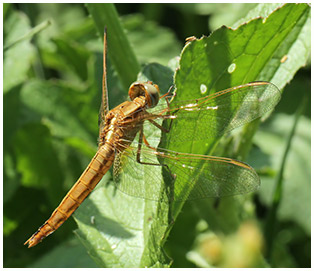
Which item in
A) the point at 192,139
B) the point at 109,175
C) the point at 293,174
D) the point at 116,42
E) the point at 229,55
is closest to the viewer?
the point at 229,55

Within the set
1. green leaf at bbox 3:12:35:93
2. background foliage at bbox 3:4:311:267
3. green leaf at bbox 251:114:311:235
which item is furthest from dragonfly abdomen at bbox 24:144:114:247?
green leaf at bbox 251:114:311:235

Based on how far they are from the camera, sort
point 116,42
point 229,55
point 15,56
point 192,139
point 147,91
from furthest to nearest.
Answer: point 15,56 → point 116,42 → point 147,91 → point 192,139 → point 229,55

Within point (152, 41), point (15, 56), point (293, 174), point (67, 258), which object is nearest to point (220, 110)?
point (67, 258)

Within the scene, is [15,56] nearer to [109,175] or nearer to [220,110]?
[109,175]

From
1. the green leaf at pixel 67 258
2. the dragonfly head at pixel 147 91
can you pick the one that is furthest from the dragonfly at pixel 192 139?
the green leaf at pixel 67 258

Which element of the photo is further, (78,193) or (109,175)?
(109,175)

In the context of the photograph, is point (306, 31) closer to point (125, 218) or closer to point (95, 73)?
point (125, 218)

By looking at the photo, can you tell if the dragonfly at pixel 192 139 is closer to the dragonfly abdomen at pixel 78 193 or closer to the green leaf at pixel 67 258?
the dragonfly abdomen at pixel 78 193
